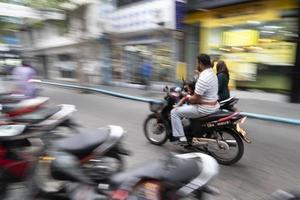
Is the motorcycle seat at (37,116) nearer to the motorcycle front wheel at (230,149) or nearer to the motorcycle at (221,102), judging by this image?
the motorcycle at (221,102)

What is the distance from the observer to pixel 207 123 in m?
5.45

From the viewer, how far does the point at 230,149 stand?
5.46 metres

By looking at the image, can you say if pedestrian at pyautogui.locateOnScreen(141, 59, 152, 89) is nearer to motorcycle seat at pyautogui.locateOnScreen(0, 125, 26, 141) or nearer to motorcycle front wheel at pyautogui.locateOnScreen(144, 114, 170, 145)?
motorcycle front wheel at pyautogui.locateOnScreen(144, 114, 170, 145)

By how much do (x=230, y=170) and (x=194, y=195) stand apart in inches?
93.2

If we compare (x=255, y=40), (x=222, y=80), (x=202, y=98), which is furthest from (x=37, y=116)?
(x=255, y=40)

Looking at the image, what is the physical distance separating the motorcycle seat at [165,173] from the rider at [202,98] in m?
2.46

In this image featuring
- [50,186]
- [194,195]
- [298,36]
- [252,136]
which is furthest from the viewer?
[298,36]

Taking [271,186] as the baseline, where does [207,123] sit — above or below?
above

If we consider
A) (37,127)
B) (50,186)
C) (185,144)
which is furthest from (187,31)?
(50,186)

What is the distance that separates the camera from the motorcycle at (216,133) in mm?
5293

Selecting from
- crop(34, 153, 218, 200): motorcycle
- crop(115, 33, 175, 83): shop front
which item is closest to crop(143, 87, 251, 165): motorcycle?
crop(34, 153, 218, 200): motorcycle

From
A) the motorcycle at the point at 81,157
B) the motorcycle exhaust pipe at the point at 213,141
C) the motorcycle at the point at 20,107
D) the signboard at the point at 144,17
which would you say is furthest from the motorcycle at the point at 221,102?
the signboard at the point at 144,17

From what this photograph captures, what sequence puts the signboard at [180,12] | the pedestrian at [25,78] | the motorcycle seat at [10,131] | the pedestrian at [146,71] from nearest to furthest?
the motorcycle seat at [10,131], the pedestrian at [25,78], the signboard at [180,12], the pedestrian at [146,71]

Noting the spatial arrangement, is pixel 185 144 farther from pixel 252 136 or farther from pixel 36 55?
pixel 36 55
